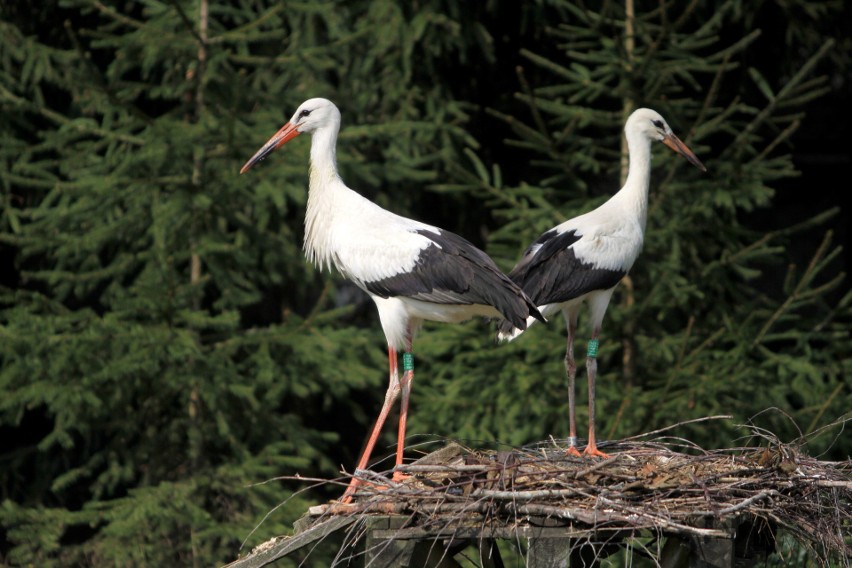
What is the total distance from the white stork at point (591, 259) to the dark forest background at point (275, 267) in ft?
5.97

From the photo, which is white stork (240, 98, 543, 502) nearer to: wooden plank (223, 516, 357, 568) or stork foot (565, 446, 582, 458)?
stork foot (565, 446, 582, 458)

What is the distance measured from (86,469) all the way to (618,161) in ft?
14.6

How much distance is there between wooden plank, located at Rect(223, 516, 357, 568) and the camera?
5.36 m

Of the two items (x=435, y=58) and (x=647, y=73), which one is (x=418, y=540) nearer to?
(x=647, y=73)

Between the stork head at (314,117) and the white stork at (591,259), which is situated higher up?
the stork head at (314,117)

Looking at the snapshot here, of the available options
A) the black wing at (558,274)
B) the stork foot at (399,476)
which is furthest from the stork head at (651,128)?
the stork foot at (399,476)

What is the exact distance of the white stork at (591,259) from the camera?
24.2ft

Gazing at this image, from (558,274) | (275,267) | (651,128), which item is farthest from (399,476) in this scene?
(275,267)

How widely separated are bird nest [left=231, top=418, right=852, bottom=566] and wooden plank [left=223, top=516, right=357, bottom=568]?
3 cm

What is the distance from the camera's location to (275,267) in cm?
1109

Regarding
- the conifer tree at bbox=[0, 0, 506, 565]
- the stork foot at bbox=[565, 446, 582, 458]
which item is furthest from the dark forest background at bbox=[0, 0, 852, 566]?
the stork foot at bbox=[565, 446, 582, 458]

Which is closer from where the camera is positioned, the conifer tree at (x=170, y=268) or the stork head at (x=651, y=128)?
the stork head at (x=651, y=128)

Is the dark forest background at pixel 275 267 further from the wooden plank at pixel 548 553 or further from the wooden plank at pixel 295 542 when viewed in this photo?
the wooden plank at pixel 548 553

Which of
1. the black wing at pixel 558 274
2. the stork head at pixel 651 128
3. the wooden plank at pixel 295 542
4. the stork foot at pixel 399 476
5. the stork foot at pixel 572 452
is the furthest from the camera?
the stork head at pixel 651 128
